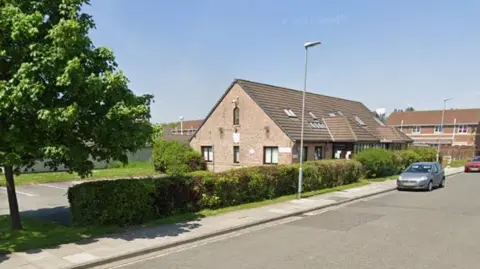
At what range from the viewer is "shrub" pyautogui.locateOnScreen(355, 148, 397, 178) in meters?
23.0

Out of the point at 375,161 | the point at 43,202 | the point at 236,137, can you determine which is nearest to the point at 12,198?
the point at 43,202

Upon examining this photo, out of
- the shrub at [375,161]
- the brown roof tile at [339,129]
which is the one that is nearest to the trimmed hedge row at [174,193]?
the shrub at [375,161]

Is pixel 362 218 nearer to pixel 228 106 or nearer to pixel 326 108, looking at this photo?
pixel 228 106

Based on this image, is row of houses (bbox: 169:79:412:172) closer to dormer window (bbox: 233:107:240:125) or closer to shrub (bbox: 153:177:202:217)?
dormer window (bbox: 233:107:240:125)

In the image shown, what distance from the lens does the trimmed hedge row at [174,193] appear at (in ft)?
29.5

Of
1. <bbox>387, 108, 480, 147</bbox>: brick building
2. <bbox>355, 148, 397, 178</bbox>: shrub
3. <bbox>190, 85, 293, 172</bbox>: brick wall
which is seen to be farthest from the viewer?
<bbox>387, 108, 480, 147</bbox>: brick building

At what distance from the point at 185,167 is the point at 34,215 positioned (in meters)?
16.4

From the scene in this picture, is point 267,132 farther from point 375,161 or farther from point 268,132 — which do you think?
point 375,161

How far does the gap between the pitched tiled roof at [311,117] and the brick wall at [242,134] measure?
0.62 metres

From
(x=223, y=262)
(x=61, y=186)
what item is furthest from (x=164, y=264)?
(x=61, y=186)

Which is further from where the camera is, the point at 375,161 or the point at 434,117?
the point at 434,117

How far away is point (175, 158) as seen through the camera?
2852cm

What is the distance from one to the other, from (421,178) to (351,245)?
502 inches

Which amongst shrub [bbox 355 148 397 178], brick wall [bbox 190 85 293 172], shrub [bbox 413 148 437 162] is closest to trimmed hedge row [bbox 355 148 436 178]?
shrub [bbox 355 148 397 178]
